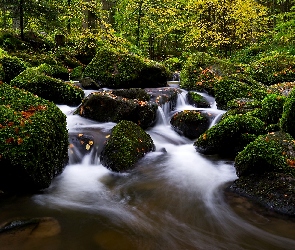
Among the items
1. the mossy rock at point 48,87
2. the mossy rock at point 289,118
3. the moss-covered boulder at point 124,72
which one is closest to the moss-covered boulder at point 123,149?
the mossy rock at point 289,118

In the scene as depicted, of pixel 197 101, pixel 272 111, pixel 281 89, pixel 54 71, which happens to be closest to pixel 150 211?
pixel 272 111

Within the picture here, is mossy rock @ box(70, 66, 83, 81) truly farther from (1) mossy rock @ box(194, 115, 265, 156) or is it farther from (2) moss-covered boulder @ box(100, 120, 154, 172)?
(1) mossy rock @ box(194, 115, 265, 156)

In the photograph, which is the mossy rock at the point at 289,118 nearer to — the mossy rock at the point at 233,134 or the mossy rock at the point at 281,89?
the mossy rock at the point at 233,134

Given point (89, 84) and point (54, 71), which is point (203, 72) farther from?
point (54, 71)

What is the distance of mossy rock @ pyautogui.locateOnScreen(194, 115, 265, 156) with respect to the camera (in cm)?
629

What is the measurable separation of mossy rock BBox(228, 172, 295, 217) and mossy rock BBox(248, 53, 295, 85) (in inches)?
315

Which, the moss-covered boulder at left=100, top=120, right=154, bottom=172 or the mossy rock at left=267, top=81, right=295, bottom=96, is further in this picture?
the mossy rock at left=267, top=81, right=295, bottom=96

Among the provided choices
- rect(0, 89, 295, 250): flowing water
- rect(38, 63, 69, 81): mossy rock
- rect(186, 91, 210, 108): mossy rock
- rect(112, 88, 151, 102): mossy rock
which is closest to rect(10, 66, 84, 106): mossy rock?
rect(112, 88, 151, 102): mossy rock

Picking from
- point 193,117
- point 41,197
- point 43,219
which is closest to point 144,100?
point 193,117

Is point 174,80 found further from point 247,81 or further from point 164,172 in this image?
point 164,172

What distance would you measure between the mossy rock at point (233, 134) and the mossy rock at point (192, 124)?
1142 mm

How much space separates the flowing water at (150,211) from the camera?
3666mm

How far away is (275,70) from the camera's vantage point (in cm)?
1190

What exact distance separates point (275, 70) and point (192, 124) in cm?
600
